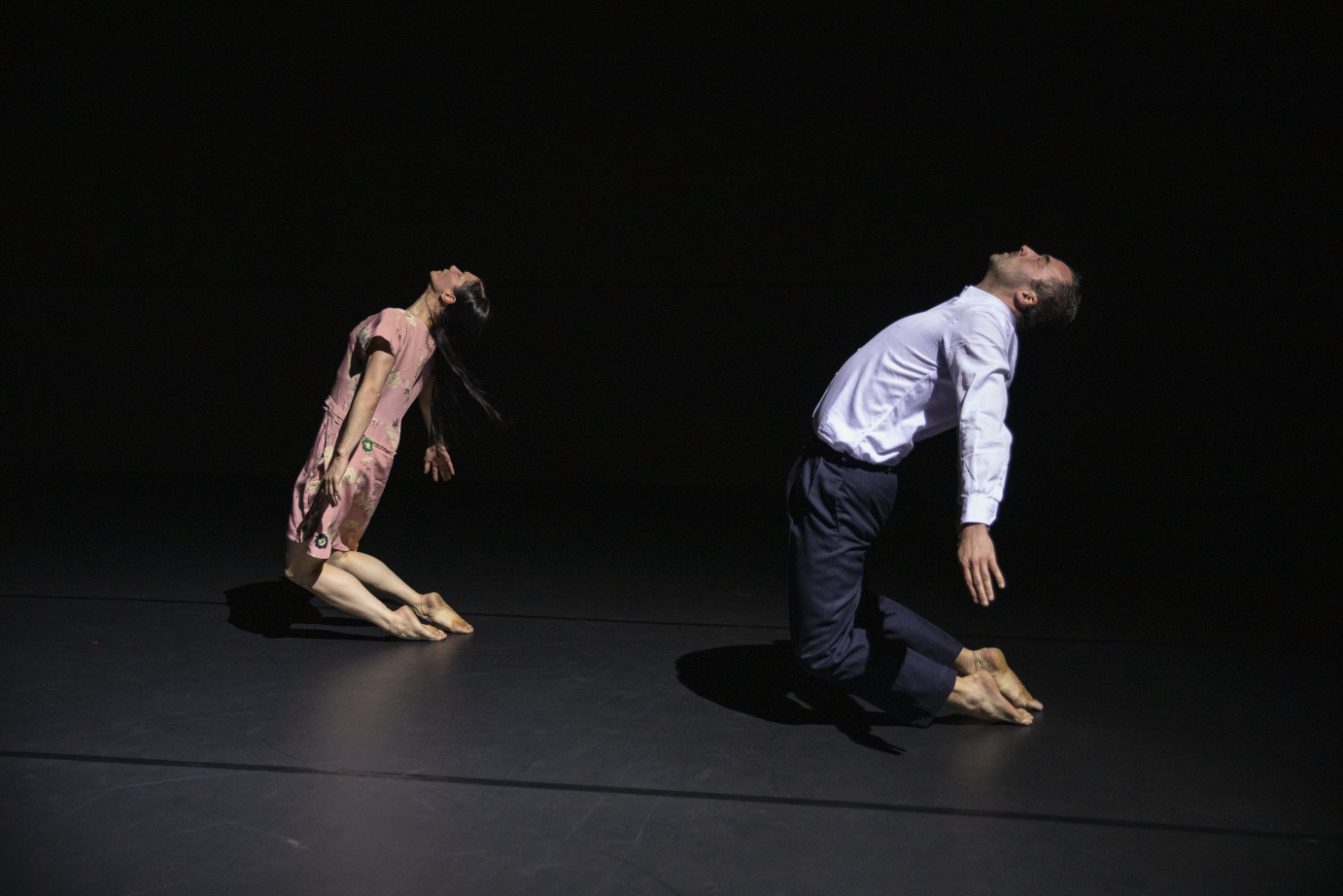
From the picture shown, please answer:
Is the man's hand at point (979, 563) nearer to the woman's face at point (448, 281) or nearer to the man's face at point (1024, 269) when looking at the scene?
the man's face at point (1024, 269)

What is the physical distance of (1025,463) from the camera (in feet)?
20.3

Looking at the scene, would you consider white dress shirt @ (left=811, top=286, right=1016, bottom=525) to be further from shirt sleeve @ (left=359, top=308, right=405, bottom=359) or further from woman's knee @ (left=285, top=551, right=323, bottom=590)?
woman's knee @ (left=285, top=551, right=323, bottom=590)

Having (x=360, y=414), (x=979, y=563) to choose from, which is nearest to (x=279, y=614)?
(x=360, y=414)

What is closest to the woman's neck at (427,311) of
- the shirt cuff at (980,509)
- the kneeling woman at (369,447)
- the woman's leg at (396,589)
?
the kneeling woman at (369,447)

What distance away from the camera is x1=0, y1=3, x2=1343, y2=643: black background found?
591cm

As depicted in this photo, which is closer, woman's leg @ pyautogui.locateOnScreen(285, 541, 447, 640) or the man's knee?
the man's knee

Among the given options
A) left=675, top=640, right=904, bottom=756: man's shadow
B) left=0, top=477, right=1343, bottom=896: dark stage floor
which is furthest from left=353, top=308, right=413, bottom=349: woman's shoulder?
left=675, top=640, right=904, bottom=756: man's shadow

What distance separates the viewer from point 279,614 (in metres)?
3.31

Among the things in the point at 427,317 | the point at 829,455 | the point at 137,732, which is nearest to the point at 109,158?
the point at 427,317

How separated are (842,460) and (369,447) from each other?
1.37 metres

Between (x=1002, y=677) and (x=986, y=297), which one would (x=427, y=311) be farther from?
(x=1002, y=677)

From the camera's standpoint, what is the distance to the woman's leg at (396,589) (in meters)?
2.98

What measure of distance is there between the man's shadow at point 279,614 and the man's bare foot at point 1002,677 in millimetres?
1640

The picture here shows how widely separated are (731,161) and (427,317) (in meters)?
3.88
